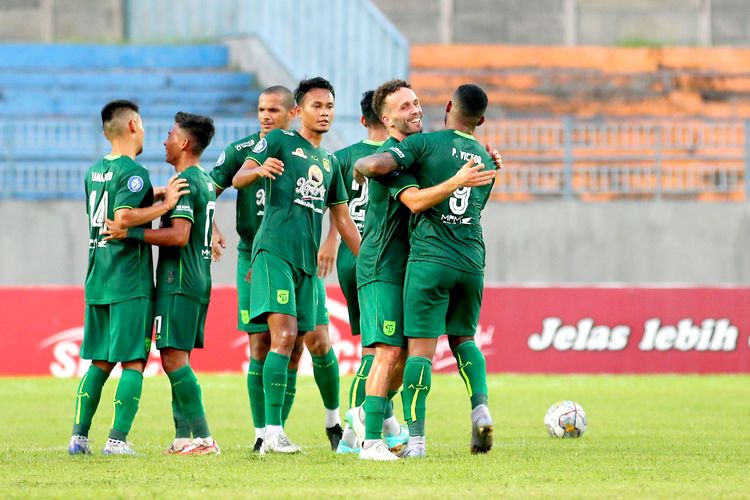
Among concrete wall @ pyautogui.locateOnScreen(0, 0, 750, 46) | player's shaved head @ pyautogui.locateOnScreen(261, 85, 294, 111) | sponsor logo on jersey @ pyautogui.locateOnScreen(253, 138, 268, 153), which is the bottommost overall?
sponsor logo on jersey @ pyautogui.locateOnScreen(253, 138, 268, 153)

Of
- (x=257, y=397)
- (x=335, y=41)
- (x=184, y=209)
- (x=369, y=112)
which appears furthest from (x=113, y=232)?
(x=335, y=41)

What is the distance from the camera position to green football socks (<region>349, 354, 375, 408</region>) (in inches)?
365

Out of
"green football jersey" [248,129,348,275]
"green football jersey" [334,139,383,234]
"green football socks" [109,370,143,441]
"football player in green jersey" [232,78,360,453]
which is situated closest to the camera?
"green football socks" [109,370,143,441]

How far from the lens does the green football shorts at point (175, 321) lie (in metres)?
9.05

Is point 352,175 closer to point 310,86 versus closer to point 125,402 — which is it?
point 310,86

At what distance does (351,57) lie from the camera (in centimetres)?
2461

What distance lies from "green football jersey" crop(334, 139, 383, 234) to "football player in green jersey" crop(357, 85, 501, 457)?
3.99ft

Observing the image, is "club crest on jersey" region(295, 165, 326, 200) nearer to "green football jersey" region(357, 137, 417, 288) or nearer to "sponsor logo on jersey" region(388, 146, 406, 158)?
"green football jersey" region(357, 137, 417, 288)

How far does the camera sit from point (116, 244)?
355 inches

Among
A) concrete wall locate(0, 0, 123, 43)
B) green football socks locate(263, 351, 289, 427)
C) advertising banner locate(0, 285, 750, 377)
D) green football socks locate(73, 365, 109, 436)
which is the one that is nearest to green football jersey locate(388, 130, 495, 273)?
green football socks locate(263, 351, 289, 427)

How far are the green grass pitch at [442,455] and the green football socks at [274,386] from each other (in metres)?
0.32

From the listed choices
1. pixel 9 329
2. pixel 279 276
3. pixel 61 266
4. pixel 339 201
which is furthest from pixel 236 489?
pixel 61 266

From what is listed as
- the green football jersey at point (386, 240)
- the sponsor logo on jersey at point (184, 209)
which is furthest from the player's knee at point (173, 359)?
the green football jersey at point (386, 240)

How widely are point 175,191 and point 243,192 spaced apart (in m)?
0.79
